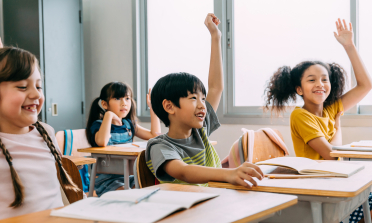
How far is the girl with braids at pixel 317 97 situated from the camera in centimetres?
216

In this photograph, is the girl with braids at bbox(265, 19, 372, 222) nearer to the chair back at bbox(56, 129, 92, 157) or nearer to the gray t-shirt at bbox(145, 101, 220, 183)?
the gray t-shirt at bbox(145, 101, 220, 183)

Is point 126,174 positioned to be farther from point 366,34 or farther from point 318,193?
point 366,34

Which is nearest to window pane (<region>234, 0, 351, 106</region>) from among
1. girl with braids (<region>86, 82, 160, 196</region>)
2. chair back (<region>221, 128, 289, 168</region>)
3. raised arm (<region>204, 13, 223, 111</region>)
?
girl with braids (<region>86, 82, 160, 196</region>)

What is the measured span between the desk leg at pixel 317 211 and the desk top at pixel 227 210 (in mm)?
144

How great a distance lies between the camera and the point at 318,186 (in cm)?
97

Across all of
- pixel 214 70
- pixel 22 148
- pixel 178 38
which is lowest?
pixel 22 148

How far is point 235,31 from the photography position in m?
3.65

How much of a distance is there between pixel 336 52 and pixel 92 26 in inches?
115

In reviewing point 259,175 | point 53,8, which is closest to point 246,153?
point 259,175

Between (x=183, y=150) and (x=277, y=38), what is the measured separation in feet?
7.70

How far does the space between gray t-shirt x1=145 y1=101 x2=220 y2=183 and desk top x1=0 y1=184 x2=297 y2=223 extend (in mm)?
395

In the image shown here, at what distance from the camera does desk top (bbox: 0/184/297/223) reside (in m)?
0.69

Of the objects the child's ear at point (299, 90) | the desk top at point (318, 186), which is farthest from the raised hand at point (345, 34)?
the desk top at point (318, 186)

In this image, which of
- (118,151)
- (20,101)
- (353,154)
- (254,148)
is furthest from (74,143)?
(353,154)
